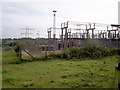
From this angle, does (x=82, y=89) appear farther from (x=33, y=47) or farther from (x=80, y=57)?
(x=33, y=47)

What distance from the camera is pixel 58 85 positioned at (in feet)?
21.5

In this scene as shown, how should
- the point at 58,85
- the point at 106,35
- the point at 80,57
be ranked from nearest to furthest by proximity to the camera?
the point at 58,85 < the point at 80,57 < the point at 106,35

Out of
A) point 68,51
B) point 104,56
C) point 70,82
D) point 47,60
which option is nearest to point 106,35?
point 104,56

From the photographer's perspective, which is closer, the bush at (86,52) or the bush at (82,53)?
the bush at (82,53)

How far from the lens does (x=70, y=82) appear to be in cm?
688

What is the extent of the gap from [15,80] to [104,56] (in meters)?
9.43

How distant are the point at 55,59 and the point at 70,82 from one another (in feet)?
24.0

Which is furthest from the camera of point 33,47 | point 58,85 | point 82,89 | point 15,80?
point 33,47

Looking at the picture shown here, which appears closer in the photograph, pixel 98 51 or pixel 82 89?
pixel 82 89

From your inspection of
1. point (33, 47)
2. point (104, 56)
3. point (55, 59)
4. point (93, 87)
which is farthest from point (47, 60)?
point (93, 87)

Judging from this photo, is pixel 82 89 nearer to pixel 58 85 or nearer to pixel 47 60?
pixel 58 85

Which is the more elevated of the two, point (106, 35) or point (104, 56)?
point (106, 35)

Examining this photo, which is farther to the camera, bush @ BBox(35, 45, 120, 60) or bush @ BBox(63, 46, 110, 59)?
bush @ BBox(63, 46, 110, 59)

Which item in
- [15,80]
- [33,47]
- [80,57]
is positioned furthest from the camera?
[33,47]
